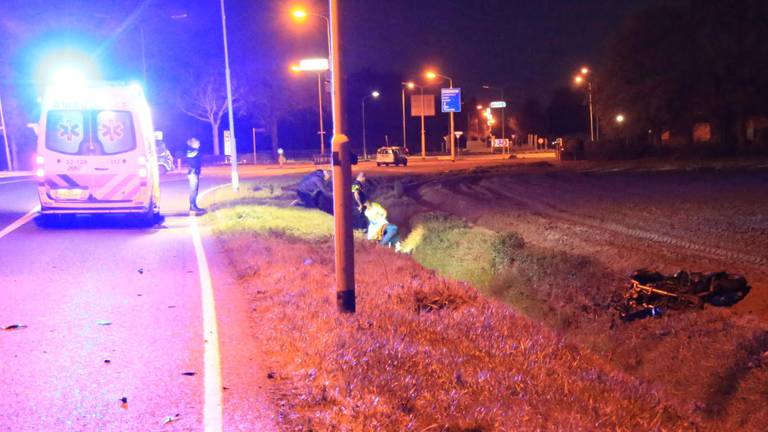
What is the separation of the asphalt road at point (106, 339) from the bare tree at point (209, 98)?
61.9 metres

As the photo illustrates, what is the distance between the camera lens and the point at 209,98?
240 ft

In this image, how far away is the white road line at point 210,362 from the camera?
16.6 ft

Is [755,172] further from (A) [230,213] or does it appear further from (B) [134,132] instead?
(B) [134,132]

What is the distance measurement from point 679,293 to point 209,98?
2631 inches

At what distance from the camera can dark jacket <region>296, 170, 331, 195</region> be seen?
2355cm

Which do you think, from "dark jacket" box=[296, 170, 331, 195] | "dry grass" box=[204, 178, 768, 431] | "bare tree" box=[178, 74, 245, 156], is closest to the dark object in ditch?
"dry grass" box=[204, 178, 768, 431]

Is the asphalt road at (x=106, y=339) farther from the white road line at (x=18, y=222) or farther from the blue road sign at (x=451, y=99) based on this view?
the blue road sign at (x=451, y=99)

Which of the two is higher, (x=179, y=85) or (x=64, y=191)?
(x=179, y=85)

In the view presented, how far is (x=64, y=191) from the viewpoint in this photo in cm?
1470

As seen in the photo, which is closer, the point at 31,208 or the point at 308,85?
the point at 31,208

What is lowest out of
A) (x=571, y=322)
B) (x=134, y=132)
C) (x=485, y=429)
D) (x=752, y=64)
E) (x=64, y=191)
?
(x=571, y=322)

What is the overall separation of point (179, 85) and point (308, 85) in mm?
14237

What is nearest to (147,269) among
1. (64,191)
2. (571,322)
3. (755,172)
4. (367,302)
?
(367,302)

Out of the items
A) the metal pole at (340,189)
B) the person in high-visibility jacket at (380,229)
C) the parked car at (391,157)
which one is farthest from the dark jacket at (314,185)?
the parked car at (391,157)
